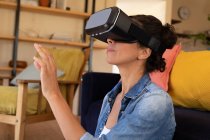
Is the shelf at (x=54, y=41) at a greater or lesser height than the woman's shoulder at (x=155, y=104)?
greater

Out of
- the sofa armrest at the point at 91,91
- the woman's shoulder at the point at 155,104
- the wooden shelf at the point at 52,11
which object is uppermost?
the wooden shelf at the point at 52,11

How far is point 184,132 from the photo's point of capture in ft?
4.08

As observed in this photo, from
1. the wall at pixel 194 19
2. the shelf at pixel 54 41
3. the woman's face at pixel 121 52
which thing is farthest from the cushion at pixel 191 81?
the wall at pixel 194 19

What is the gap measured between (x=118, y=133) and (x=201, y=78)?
2.73 feet

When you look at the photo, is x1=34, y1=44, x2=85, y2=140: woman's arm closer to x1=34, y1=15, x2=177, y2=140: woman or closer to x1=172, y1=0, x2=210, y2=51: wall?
x1=34, y1=15, x2=177, y2=140: woman

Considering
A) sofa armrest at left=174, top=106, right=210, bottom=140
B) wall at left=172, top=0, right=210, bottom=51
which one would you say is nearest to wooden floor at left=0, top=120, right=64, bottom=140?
sofa armrest at left=174, top=106, right=210, bottom=140

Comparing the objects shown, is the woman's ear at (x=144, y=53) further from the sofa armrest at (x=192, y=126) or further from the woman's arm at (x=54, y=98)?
the sofa armrest at (x=192, y=126)

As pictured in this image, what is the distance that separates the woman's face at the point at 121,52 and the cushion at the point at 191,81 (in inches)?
26.2

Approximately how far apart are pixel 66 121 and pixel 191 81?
0.90 meters

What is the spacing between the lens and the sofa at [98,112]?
123cm

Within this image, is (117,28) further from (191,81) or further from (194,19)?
(194,19)

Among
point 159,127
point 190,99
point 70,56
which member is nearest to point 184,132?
point 190,99

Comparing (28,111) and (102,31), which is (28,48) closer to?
(28,111)

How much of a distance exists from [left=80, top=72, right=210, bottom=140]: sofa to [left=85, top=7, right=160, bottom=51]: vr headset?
0.49m
